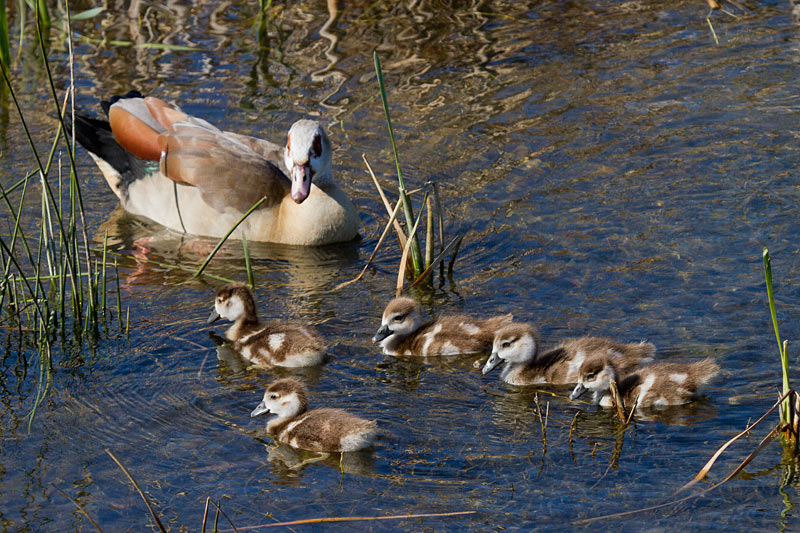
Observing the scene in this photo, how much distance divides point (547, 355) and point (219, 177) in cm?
324

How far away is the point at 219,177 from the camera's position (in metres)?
8.07

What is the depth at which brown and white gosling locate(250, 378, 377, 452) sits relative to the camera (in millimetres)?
5064

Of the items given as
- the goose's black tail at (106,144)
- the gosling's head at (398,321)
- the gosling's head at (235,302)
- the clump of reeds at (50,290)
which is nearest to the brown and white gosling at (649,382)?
the gosling's head at (398,321)

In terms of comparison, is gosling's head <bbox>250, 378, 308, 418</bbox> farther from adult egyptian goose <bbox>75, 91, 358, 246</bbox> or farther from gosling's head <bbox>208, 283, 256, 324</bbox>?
adult egyptian goose <bbox>75, 91, 358, 246</bbox>

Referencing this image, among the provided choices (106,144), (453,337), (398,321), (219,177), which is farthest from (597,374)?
(106,144)

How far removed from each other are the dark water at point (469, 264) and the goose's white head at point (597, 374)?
0.45ft

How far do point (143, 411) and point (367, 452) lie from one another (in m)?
1.18

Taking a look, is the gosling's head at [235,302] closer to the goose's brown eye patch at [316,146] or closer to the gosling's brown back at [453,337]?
the gosling's brown back at [453,337]

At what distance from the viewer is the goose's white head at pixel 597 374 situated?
17.5ft

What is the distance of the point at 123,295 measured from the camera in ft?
23.1

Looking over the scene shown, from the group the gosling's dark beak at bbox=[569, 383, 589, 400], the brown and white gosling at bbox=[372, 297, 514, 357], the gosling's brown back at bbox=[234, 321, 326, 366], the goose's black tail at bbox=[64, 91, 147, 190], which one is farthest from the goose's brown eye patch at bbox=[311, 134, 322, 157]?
the gosling's dark beak at bbox=[569, 383, 589, 400]

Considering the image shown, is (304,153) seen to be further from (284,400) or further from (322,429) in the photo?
(322,429)

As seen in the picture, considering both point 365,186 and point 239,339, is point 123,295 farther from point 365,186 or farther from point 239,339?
point 365,186

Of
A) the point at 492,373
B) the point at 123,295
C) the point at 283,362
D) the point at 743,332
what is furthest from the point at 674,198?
the point at 123,295
